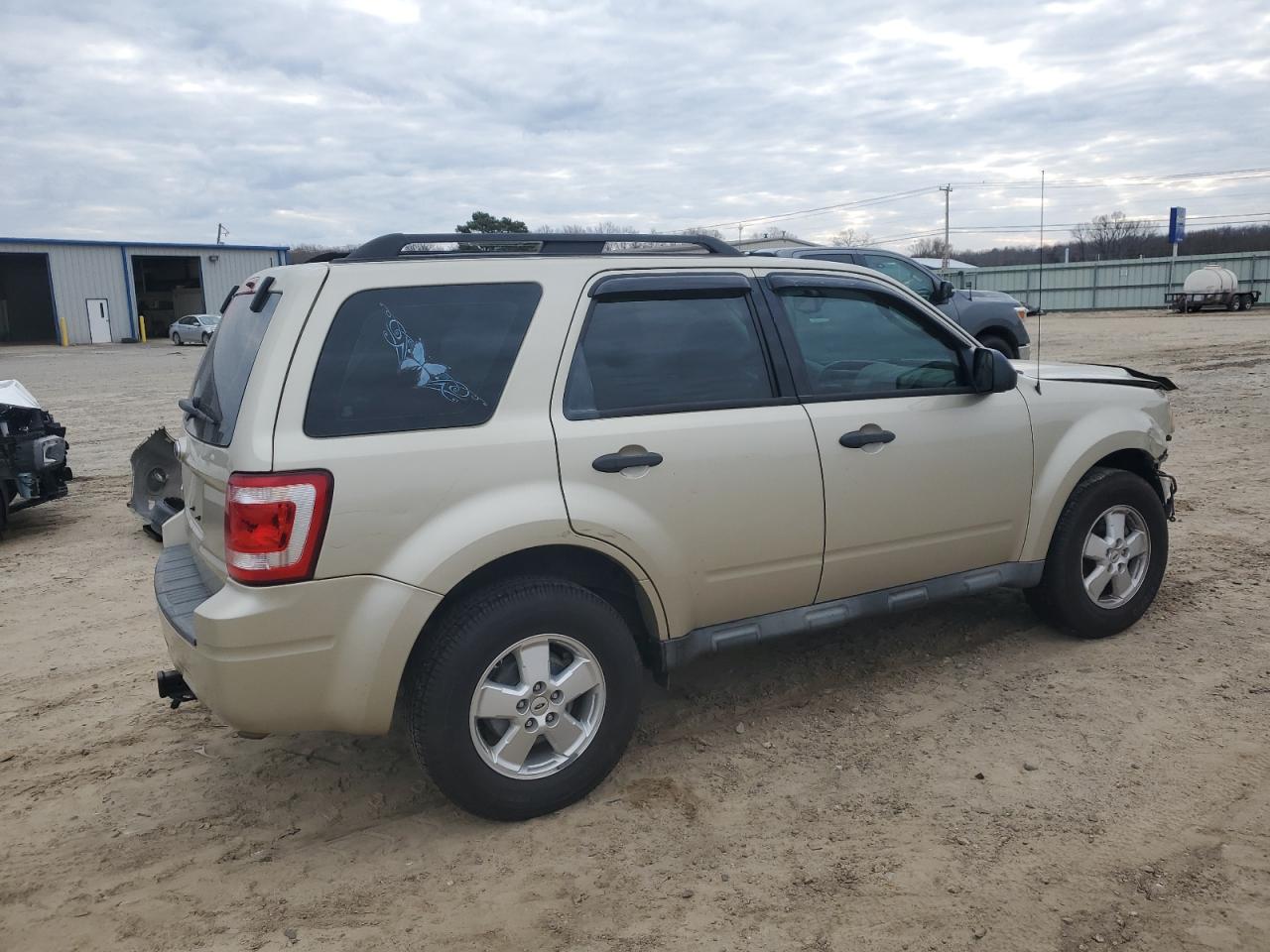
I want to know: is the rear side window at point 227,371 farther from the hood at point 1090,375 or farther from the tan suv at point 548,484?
the hood at point 1090,375

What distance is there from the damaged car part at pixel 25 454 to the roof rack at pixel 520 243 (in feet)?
18.4

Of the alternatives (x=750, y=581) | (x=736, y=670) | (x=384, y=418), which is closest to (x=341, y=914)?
(x=384, y=418)

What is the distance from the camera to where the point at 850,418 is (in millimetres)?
3939

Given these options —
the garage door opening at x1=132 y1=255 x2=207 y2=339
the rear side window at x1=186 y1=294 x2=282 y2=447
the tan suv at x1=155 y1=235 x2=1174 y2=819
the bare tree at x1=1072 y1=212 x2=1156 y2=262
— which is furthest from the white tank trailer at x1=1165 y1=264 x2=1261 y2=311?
the garage door opening at x1=132 y1=255 x2=207 y2=339

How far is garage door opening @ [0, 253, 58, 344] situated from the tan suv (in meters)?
52.4

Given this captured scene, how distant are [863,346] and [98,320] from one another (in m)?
48.6

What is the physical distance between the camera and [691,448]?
356cm

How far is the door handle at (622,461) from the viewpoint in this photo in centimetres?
338

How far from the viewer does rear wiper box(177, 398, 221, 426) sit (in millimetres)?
3336

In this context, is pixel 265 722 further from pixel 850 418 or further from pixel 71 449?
pixel 71 449

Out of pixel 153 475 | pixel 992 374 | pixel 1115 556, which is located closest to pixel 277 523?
pixel 992 374

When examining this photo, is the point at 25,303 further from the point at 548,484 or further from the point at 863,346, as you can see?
the point at 548,484

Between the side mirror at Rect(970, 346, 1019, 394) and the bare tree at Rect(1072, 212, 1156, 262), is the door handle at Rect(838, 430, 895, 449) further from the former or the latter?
the bare tree at Rect(1072, 212, 1156, 262)

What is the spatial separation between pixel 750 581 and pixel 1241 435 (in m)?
8.33
